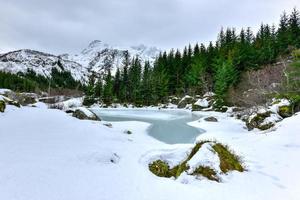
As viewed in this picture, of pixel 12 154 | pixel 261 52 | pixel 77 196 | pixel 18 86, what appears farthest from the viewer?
pixel 18 86

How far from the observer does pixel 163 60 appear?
213ft

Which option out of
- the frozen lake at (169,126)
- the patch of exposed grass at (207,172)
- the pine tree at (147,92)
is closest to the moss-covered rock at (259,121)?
the frozen lake at (169,126)

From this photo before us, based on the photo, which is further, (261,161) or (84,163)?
(261,161)

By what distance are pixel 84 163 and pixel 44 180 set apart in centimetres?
147

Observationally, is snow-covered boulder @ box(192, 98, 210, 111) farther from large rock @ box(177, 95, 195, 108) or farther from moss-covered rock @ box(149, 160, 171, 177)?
moss-covered rock @ box(149, 160, 171, 177)

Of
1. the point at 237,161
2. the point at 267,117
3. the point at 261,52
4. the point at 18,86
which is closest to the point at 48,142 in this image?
the point at 237,161

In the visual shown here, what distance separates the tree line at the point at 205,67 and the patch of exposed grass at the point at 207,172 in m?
32.2

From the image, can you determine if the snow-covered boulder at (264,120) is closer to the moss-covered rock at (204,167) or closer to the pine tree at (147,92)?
the moss-covered rock at (204,167)

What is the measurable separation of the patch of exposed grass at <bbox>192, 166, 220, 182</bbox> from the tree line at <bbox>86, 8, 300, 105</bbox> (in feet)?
106

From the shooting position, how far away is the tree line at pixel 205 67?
4466 cm

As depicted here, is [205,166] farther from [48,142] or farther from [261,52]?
[261,52]

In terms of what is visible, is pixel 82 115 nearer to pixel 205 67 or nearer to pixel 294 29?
pixel 205 67

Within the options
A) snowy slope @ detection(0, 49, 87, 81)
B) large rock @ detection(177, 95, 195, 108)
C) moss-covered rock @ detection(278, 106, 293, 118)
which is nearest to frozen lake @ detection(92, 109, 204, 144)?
moss-covered rock @ detection(278, 106, 293, 118)

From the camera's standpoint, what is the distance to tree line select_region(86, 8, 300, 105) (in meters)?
44.7
